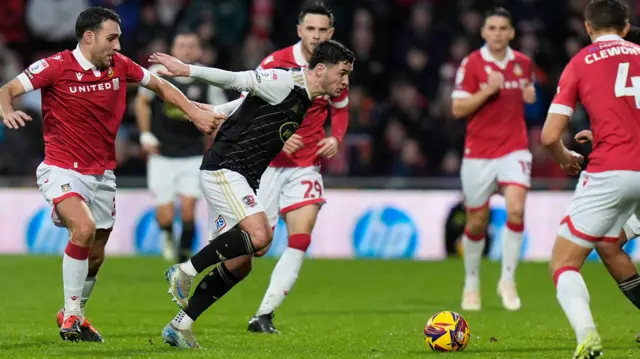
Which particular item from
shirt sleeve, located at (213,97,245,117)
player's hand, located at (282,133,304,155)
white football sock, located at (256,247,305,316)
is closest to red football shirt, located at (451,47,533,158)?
player's hand, located at (282,133,304,155)

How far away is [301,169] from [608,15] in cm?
353

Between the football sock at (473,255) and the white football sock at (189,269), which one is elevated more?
the white football sock at (189,269)

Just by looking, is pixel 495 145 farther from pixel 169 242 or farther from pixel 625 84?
pixel 169 242

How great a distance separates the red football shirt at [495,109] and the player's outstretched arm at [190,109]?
384 centimetres

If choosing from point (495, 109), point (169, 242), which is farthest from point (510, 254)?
point (169, 242)

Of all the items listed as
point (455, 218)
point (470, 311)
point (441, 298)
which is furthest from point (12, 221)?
point (470, 311)

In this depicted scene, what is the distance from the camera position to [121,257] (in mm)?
18406

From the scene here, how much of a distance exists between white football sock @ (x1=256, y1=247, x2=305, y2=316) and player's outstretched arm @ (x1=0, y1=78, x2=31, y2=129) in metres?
2.53

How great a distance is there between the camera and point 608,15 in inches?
294

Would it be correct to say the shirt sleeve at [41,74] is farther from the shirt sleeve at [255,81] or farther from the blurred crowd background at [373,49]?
the blurred crowd background at [373,49]

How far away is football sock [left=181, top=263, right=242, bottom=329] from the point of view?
832 cm

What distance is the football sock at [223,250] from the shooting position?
820cm

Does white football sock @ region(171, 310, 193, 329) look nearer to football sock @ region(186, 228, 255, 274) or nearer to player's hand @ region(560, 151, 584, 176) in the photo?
football sock @ region(186, 228, 255, 274)

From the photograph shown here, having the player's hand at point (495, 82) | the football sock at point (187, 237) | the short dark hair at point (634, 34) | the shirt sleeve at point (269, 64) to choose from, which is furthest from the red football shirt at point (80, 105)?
the football sock at point (187, 237)
